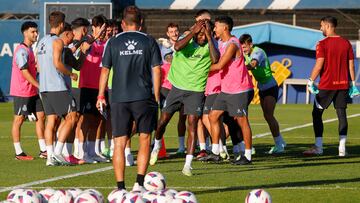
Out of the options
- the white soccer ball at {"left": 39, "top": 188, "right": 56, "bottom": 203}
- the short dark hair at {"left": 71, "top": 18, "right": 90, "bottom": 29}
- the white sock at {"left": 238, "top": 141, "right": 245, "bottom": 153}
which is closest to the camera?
the white soccer ball at {"left": 39, "top": 188, "right": 56, "bottom": 203}

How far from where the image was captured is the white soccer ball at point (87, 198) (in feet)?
35.0

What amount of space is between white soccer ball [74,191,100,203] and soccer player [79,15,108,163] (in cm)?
657

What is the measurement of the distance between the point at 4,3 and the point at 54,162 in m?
25.9

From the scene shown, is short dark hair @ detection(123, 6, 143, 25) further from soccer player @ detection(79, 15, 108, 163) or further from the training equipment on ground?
soccer player @ detection(79, 15, 108, 163)

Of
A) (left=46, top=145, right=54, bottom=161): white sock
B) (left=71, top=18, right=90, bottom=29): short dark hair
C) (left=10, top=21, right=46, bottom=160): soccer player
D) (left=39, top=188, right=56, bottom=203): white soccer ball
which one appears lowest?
(left=46, top=145, right=54, bottom=161): white sock

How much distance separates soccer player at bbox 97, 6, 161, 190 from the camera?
1301 cm

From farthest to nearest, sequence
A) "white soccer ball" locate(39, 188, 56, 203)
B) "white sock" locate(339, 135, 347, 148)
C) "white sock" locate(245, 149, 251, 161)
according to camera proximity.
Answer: "white sock" locate(339, 135, 347, 148) < "white sock" locate(245, 149, 251, 161) < "white soccer ball" locate(39, 188, 56, 203)

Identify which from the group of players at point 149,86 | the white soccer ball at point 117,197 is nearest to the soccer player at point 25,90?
the group of players at point 149,86

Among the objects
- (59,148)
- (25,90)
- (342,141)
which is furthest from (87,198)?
(342,141)

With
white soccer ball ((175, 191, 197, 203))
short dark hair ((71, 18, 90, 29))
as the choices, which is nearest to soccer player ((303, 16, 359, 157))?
short dark hair ((71, 18, 90, 29))

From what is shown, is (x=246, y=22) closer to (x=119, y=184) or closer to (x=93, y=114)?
(x=93, y=114)

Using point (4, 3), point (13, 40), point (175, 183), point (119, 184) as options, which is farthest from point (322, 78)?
point (4, 3)

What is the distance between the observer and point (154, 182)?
12445 mm

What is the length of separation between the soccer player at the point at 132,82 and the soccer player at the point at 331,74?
6.04m
